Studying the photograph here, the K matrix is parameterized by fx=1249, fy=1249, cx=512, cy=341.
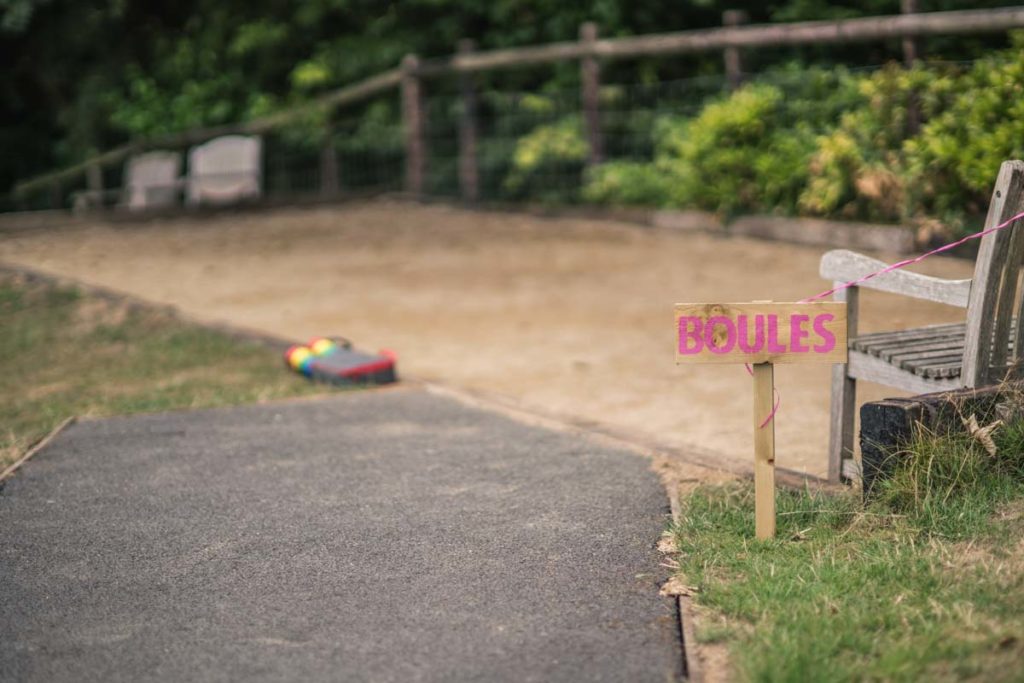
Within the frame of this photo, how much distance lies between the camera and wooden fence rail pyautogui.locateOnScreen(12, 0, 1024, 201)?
28.5 ft

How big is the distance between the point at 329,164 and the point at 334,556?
464 inches

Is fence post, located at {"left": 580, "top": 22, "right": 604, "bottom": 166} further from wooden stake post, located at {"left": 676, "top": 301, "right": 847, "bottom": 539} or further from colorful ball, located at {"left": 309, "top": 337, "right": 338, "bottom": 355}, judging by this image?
wooden stake post, located at {"left": 676, "top": 301, "right": 847, "bottom": 539}

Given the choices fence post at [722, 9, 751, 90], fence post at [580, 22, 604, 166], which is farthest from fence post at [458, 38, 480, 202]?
fence post at [722, 9, 751, 90]

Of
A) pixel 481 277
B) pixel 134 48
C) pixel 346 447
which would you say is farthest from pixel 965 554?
pixel 134 48

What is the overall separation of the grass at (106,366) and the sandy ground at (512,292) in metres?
0.58

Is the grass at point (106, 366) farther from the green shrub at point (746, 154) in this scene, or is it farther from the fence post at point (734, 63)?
the fence post at point (734, 63)

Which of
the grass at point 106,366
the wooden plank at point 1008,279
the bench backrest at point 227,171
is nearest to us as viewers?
the wooden plank at point 1008,279

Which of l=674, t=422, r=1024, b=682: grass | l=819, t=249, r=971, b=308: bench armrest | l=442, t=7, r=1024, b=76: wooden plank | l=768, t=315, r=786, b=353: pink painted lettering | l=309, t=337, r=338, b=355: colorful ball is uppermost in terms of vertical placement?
l=442, t=7, r=1024, b=76: wooden plank

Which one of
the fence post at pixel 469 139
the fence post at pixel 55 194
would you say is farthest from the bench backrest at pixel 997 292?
the fence post at pixel 55 194

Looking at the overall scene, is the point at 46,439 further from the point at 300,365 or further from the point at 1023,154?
the point at 1023,154

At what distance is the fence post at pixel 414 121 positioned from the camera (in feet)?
45.1

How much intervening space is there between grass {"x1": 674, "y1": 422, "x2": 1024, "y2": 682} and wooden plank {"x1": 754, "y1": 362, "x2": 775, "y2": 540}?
77 millimetres

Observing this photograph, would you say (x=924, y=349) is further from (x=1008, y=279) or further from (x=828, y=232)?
(x=828, y=232)

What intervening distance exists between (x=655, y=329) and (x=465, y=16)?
26.8 feet
